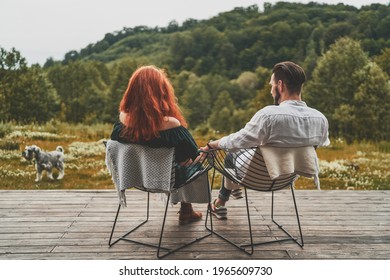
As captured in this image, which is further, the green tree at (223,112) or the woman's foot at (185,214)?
the green tree at (223,112)

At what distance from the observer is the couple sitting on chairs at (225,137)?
213cm

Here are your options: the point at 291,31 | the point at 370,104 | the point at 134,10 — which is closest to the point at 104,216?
the point at 134,10

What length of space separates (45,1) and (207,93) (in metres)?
19.9

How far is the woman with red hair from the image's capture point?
2.19 metres

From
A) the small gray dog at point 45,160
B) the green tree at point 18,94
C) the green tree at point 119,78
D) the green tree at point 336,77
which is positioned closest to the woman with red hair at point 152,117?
the small gray dog at point 45,160

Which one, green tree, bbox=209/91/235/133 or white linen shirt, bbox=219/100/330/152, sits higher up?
white linen shirt, bbox=219/100/330/152

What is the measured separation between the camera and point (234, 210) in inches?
124

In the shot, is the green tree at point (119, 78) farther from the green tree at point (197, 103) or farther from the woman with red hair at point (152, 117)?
the woman with red hair at point (152, 117)

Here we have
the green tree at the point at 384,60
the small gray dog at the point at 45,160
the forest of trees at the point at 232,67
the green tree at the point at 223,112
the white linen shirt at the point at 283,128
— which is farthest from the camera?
the green tree at the point at 223,112

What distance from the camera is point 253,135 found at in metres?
2.16

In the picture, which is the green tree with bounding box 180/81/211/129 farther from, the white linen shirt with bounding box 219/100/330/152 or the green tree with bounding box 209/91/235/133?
the white linen shirt with bounding box 219/100/330/152

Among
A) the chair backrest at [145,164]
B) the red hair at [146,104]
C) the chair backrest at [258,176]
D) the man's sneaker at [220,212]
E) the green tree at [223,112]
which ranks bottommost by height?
the green tree at [223,112]

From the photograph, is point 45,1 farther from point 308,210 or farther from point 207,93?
point 207,93

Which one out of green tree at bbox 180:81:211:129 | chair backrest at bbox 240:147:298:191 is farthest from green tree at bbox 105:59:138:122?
chair backrest at bbox 240:147:298:191
